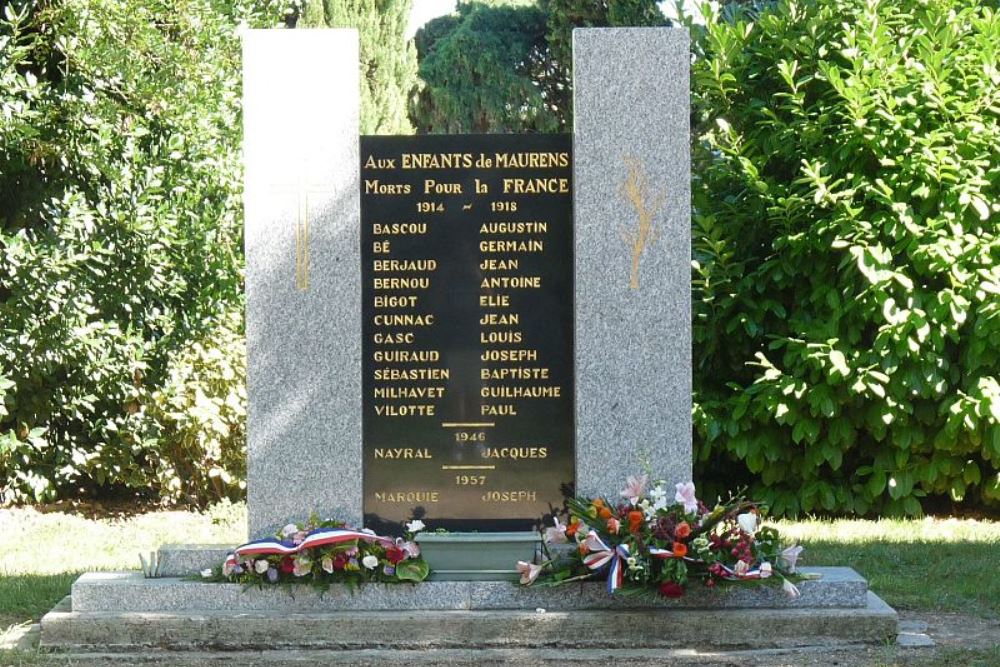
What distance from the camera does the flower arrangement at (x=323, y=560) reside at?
5.29 meters

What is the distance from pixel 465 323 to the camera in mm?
5805

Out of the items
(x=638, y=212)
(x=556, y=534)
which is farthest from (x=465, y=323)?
(x=556, y=534)

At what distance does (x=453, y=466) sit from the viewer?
19.1ft

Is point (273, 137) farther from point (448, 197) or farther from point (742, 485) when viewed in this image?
point (742, 485)

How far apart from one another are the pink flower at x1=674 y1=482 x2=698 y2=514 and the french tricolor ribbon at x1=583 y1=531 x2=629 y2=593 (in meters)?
0.39

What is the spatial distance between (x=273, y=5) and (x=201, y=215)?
6.51ft

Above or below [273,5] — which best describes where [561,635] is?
below

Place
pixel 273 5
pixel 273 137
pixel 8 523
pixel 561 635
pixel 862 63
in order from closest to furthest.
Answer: pixel 561 635 → pixel 273 137 → pixel 862 63 → pixel 8 523 → pixel 273 5

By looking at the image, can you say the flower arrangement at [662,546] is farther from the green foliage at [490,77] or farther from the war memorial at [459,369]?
the green foliage at [490,77]

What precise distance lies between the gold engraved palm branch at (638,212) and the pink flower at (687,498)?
0.97 metres

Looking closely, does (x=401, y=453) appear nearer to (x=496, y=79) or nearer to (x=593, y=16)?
(x=593, y=16)

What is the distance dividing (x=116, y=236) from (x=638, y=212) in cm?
504

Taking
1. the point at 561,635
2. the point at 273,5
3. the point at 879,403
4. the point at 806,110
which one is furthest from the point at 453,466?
the point at 273,5

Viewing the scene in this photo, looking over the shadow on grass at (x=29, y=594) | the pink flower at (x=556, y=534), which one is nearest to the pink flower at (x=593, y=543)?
the pink flower at (x=556, y=534)
